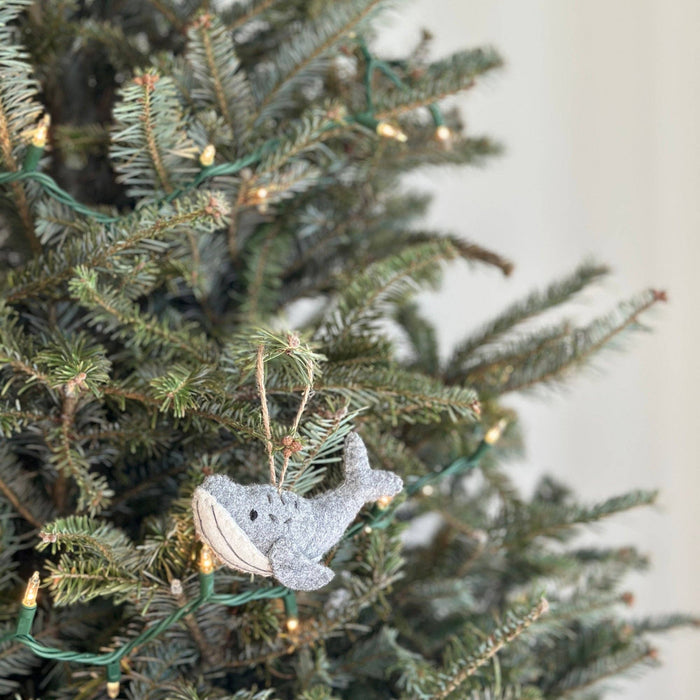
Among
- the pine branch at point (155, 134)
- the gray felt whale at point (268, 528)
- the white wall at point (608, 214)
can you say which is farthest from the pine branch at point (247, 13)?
the white wall at point (608, 214)

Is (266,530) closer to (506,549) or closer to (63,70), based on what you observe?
(506,549)

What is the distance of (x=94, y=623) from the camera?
1.47ft

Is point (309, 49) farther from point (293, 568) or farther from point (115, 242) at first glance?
point (293, 568)

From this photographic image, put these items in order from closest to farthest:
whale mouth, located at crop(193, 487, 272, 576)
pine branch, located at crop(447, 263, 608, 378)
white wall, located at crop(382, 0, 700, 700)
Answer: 1. whale mouth, located at crop(193, 487, 272, 576)
2. pine branch, located at crop(447, 263, 608, 378)
3. white wall, located at crop(382, 0, 700, 700)

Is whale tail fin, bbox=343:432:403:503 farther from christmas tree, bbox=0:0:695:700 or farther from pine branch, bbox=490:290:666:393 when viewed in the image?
pine branch, bbox=490:290:666:393

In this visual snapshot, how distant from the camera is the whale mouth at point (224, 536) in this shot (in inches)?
13.1

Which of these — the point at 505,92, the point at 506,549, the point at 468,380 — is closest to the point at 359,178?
the point at 468,380

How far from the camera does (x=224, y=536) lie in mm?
335

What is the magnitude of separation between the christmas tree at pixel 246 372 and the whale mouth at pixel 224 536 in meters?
0.02

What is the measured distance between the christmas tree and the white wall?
0.51 m

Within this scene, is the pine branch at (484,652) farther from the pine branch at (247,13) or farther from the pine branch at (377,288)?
the pine branch at (247,13)

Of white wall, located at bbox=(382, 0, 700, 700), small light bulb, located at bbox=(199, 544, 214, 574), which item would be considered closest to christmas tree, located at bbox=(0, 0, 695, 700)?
small light bulb, located at bbox=(199, 544, 214, 574)

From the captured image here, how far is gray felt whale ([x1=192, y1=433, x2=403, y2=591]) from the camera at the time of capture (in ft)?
1.10

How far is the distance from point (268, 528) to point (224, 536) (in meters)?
0.02
